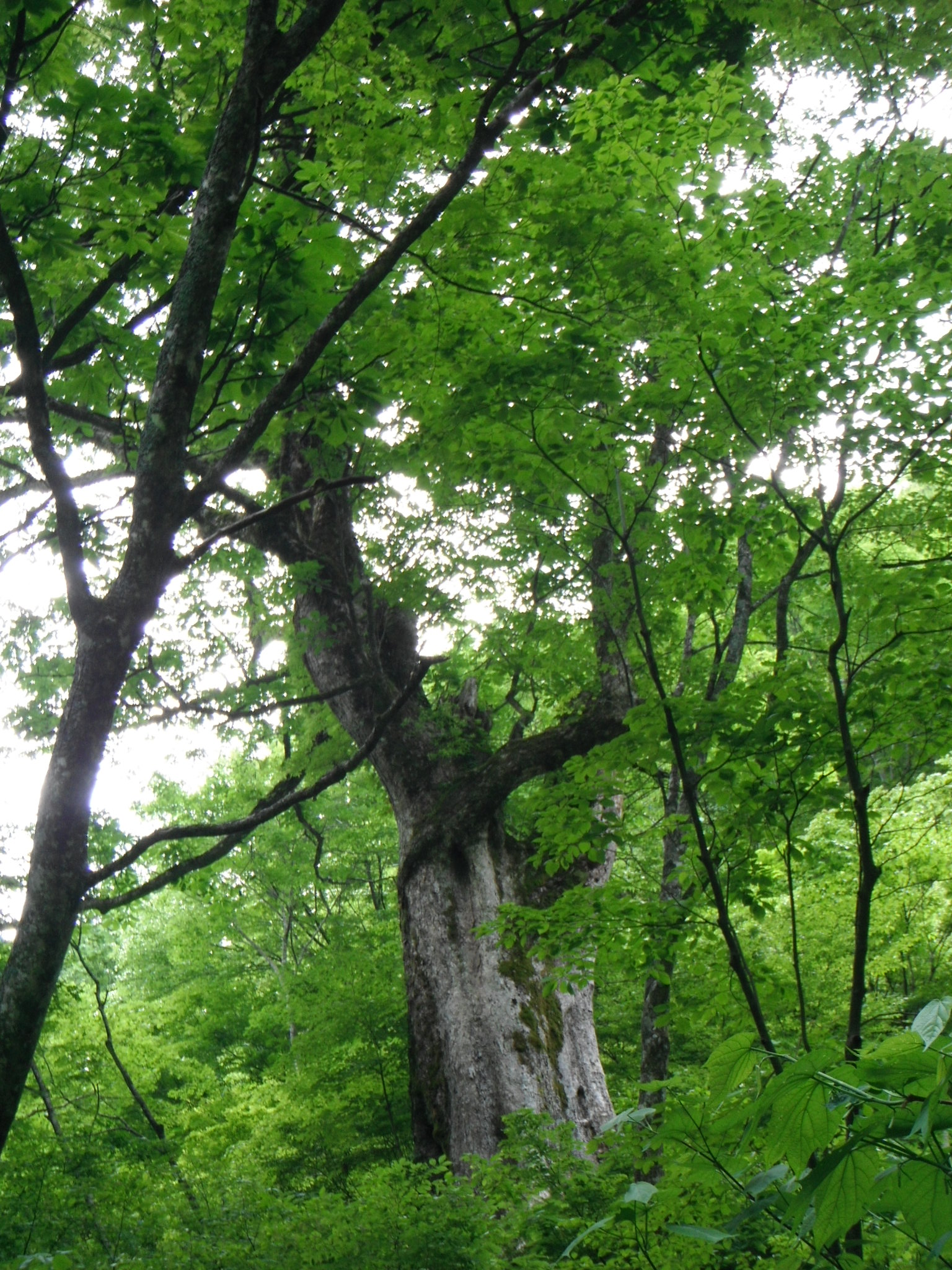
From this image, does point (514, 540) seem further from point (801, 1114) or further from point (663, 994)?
point (801, 1114)

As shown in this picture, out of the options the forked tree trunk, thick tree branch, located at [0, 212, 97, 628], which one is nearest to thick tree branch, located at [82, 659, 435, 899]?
thick tree branch, located at [0, 212, 97, 628]

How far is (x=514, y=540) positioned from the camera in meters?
7.67

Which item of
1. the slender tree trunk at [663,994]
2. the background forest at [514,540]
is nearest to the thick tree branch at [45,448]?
the background forest at [514,540]

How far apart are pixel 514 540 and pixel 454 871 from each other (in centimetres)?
286

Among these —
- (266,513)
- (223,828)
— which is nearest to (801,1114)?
(266,513)

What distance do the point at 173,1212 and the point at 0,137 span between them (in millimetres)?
5181

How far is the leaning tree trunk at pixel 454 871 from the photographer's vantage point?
580 centimetres

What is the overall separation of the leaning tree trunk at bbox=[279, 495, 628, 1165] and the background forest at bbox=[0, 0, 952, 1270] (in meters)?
0.04

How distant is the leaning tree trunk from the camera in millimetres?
5801

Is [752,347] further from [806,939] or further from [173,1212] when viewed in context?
[806,939]

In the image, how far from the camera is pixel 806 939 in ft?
31.3

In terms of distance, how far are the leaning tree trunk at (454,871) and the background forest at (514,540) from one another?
1.4 inches

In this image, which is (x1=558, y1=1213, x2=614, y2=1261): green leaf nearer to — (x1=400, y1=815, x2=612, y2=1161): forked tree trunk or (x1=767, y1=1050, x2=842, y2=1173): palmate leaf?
(x1=767, y1=1050, x2=842, y2=1173): palmate leaf

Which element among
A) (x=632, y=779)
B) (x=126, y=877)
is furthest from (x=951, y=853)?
(x=126, y=877)
